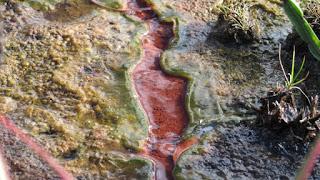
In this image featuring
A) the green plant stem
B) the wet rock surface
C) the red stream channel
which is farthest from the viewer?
the red stream channel

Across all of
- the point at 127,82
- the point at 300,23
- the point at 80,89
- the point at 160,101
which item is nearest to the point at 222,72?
the point at 160,101

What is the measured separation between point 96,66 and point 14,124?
584mm

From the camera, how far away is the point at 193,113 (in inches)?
107

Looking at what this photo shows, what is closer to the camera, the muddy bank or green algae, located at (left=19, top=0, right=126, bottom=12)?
the muddy bank

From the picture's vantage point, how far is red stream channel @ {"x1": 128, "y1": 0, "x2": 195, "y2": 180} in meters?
2.53

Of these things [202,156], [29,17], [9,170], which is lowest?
A: [9,170]

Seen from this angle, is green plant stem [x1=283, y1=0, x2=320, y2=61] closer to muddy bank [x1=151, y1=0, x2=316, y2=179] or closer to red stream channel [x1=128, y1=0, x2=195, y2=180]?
muddy bank [x1=151, y1=0, x2=316, y2=179]

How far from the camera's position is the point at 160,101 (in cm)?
279

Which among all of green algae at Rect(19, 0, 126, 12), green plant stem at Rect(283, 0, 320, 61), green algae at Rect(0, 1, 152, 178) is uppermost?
green plant stem at Rect(283, 0, 320, 61)

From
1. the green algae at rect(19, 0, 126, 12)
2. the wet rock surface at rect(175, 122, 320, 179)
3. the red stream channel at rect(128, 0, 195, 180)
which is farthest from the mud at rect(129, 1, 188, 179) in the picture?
the green algae at rect(19, 0, 126, 12)

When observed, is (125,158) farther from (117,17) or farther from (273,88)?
(117,17)

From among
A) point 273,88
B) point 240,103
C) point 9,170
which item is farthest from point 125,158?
point 273,88

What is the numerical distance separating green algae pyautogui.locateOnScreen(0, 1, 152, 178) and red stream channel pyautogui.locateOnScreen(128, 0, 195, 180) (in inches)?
2.1

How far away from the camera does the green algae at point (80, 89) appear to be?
2.48m
